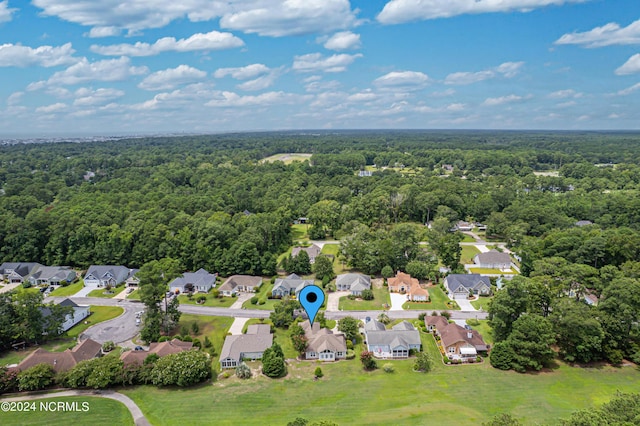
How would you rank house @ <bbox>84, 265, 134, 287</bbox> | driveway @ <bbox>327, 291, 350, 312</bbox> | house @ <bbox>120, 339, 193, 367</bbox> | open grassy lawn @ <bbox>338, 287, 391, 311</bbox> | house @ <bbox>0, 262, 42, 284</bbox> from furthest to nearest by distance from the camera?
house @ <bbox>0, 262, 42, 284</bbox>, house @ <bbox>84, 265, 134, 287</bbox>, driveway @ <bbox>327, 291, 350, 312</bbox>, open grassy lawn @ <bbox>338, 287, 391, 311</bbox>, house @ <bbox>120, 339, 193, 367</bbox>

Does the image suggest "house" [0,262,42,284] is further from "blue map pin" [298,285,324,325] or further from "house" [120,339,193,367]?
"blue map pin" [298,285,324,325]

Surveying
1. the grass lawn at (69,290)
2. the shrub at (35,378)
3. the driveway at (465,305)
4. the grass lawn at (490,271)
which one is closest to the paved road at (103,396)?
the shrub at (35,378)

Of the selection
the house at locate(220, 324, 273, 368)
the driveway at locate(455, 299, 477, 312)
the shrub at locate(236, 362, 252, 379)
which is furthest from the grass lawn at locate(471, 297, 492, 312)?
the shrub at locate(236, 362, 252, 379)

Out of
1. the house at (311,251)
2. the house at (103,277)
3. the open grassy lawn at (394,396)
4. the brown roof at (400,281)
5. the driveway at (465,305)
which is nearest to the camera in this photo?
the open grassy lawn at (394,396)

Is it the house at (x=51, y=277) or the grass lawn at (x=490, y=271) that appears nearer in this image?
the house at (x=51, y=277)

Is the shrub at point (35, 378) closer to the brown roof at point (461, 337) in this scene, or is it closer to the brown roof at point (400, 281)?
the brown roof at point (461, 337)

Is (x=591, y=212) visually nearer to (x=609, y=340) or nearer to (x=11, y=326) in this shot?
(x=609, y=340)
